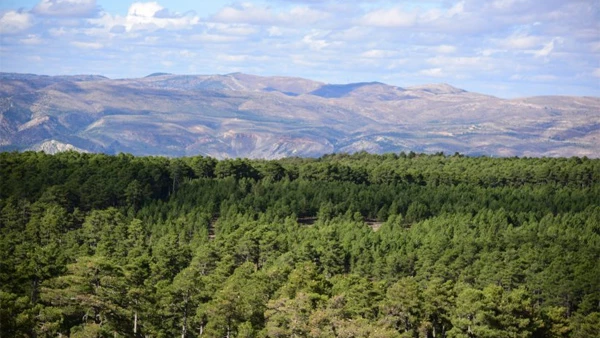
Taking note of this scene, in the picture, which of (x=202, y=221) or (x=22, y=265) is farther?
(x=202, y=221)

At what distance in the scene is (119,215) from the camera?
8381 centimetres

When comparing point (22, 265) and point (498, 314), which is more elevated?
point (22, 265)

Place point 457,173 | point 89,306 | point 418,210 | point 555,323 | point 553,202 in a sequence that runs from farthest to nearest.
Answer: point 457,173
point 553,202
point 418,210
point 555,323
point 89,306

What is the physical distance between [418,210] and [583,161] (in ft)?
203

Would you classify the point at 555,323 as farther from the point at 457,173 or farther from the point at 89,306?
the point at 457,173

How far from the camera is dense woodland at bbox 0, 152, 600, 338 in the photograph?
153 feet

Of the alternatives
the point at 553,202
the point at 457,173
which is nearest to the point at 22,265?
the point at 553,202

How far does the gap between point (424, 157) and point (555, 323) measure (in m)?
115

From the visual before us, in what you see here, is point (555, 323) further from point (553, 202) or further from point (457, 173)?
point (457, 173)

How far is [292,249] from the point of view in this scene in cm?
7469

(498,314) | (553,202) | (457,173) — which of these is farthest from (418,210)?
(498,314)

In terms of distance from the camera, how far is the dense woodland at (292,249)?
153ft

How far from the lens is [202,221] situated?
289 feet

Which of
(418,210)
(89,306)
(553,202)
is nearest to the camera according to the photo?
(89,306)
